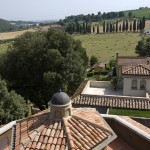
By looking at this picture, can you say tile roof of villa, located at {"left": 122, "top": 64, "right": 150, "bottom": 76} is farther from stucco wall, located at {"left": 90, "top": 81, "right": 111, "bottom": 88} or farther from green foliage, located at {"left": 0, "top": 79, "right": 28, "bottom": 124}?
green foliage, located at {"left": 0, "top": 79, "right": 28, "bottom": 124}

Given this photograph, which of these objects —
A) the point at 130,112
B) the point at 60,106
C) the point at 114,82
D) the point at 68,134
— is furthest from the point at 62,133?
the point at 114,82

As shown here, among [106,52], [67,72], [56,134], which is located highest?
[56,134]

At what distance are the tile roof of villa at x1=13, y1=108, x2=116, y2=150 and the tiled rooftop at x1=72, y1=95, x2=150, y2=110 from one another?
12340mm

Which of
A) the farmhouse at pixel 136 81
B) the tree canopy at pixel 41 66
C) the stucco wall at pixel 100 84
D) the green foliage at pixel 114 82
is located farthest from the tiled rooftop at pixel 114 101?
the tree canopy at pixel 41 66

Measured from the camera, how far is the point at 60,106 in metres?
9.74

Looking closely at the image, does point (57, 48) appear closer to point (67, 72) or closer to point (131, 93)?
point (67, 72)

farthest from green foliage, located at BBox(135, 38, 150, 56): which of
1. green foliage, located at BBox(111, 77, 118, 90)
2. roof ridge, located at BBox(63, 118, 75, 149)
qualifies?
roof ridge, located at BBox(63, 118, 75, 149)

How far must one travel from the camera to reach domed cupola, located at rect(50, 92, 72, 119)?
9.77 meters

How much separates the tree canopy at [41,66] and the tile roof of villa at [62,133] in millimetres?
18586

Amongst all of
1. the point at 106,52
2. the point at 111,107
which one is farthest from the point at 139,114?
the point at 106,52

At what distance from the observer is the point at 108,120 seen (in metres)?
13.2

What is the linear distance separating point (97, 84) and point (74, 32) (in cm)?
13718

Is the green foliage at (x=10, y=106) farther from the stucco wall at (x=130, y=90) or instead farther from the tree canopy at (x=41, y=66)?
the stucco wall at (x=130, y=90)

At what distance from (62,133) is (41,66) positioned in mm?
21522
